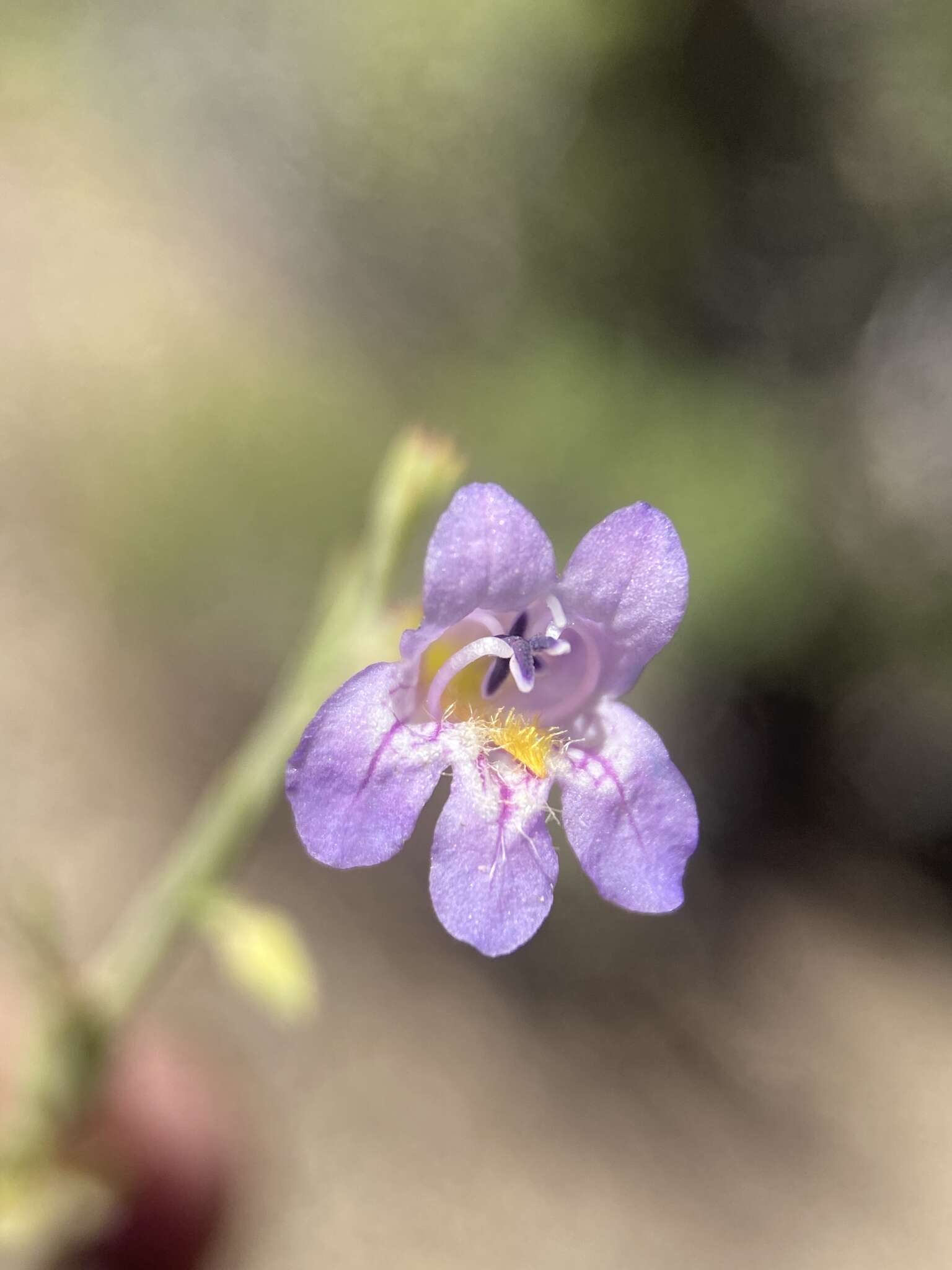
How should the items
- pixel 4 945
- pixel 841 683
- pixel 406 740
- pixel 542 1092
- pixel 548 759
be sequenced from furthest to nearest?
pixel 841 683 < pixel 542 1092 < pixel 4 945 < pixel 548 759 < pixel 406 740

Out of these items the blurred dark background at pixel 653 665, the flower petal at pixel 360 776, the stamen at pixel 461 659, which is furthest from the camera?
the blurred dark background at pixel 653 665

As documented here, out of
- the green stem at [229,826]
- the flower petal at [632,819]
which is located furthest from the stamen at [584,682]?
the green stem at [229,826]

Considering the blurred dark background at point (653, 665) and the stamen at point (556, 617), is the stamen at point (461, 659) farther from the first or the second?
the blurred dark background at point (653, 665)

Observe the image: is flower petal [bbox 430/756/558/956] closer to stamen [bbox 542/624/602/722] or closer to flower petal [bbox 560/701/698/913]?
flower petal [bbox 560/701/698/913]

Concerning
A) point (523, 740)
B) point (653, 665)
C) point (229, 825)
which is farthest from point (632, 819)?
point (653, 665)

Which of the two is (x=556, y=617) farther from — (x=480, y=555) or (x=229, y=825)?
(x=229, y=825)

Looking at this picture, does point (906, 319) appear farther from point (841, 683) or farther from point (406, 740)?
point (406, 740)

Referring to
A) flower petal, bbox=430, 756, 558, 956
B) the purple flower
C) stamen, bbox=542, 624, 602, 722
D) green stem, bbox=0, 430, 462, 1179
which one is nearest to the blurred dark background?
green stem, bbox=0, 430, 462, 1179

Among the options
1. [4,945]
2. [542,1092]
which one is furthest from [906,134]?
[4,945]
